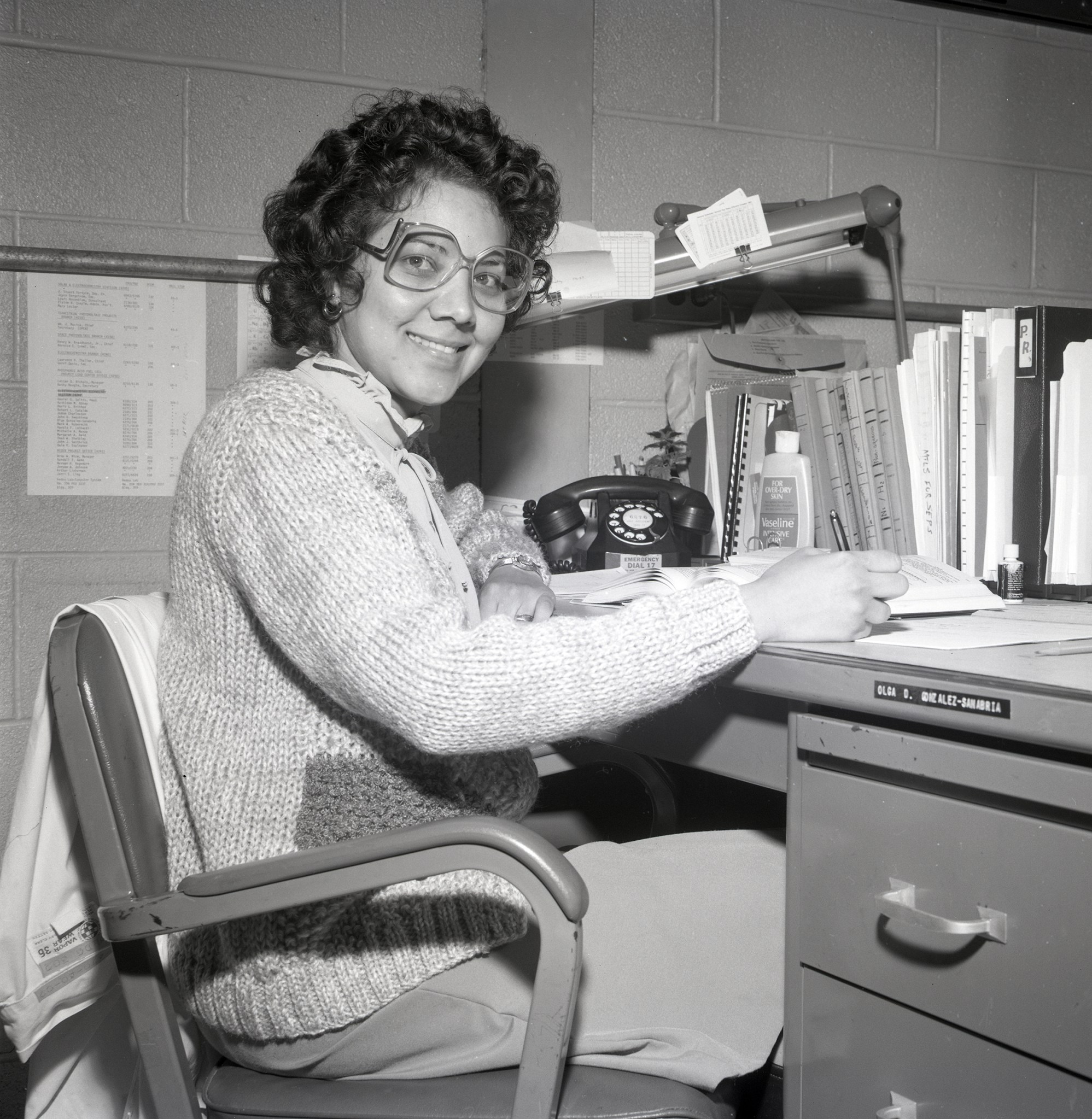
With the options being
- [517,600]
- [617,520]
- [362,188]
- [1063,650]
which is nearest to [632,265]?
[617,520]

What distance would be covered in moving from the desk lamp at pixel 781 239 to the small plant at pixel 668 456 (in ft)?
0.79

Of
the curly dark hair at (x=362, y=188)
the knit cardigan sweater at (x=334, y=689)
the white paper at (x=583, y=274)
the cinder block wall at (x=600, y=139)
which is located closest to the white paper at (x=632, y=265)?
the white paper at (x=583, y=274)

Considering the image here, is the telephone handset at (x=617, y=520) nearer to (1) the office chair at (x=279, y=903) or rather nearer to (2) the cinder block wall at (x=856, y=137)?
(2) the cinder block wall at (x=856, y=137)

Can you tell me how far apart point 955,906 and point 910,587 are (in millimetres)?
442

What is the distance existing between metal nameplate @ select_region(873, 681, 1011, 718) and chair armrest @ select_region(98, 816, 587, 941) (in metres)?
0.28

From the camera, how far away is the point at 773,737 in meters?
0.98

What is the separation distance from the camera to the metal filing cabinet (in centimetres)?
73

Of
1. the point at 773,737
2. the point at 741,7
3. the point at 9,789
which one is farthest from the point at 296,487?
the point at 741,7

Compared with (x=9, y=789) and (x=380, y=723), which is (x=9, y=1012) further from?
(x=9, y=789)

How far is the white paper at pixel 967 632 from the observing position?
3.14 ft

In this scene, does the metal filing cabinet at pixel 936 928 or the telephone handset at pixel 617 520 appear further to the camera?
the telephone handset at pixel 617 520

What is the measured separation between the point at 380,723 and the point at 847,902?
414 millimetres

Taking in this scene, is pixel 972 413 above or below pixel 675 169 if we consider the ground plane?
below

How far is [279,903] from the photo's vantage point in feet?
2.48
